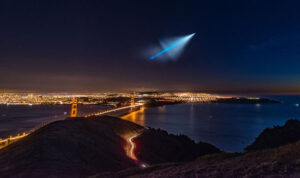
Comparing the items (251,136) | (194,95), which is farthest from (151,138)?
(194,95)

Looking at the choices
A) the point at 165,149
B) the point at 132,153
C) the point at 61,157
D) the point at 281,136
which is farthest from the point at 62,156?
the point at 281,136

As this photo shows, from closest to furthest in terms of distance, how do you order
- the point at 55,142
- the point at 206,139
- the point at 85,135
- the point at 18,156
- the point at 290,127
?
the point at 18,156 → the point at 55,142 → the point at 85,135 → the point at 290,127 → the point at 206,139

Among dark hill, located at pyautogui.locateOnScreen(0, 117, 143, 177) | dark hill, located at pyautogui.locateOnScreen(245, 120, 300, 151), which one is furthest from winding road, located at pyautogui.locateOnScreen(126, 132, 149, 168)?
dark hill, located at pyautogui.locateOnScreen(245, 120, 300, 151)

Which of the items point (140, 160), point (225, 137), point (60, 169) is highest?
point (60, 169)

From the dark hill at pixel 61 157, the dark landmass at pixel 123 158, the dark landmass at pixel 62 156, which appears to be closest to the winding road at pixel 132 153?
the dark landmass at pixel 123 158

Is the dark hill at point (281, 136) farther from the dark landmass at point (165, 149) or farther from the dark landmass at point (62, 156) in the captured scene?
the dark landmass at point (62, 156)

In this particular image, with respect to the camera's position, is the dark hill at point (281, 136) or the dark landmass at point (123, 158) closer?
the dark landmass at point (123, 158)

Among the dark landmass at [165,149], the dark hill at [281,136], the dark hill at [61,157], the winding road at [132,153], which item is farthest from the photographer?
the dark hill at [281,136]

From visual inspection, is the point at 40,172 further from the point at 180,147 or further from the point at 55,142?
the point at 180,147

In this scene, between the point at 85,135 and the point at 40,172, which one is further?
the point at 85,135

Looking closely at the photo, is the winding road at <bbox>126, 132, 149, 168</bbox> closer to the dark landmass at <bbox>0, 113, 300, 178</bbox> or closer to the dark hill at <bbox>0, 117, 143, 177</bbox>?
the dark landmass at <bbox>0, 113, 300, 178</bbox>

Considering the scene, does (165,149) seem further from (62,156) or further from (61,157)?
(61,157)
